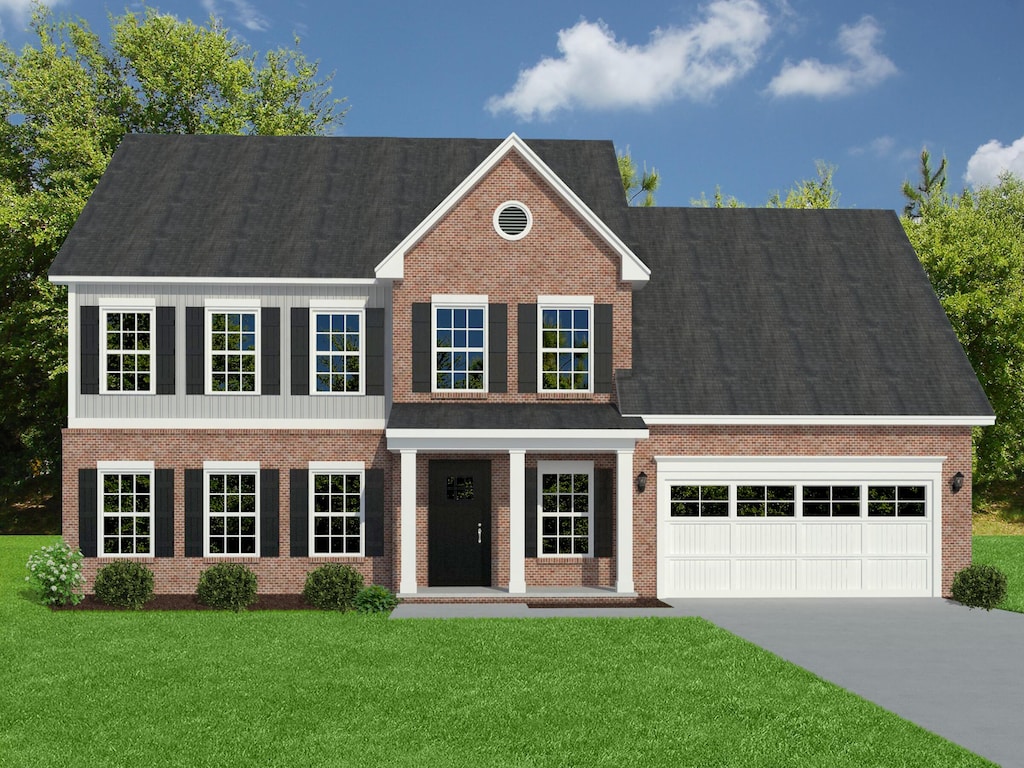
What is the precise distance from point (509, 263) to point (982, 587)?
12.0 m

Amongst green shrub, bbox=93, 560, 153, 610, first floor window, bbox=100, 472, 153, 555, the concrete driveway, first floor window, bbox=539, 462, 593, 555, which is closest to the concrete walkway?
the concrete driveway

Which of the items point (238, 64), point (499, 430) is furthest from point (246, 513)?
point (238, 64)

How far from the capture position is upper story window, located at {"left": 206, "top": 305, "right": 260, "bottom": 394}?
24.4 meters

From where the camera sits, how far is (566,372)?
24594 mm

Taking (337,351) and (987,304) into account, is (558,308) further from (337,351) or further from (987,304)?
(987,304)

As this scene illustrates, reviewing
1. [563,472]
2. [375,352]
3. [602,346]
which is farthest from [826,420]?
[375,352]

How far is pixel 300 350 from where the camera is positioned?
2439 cm

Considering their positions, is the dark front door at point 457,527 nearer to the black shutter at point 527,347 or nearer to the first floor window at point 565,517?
the first floor window at point 565,517

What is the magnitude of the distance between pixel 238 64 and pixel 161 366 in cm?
2133

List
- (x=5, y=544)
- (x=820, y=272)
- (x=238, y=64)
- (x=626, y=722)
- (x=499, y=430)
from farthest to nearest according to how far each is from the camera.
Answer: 1. (x=238, y=64)
2. (x=5, y=544)
3. (x=820, y=272)
4. (x=499, y=430)
5. (x=626, y=722)

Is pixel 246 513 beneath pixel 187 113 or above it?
beneath

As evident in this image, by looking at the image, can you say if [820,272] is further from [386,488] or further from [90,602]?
[90,602]

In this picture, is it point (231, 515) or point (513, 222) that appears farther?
point (513, 222)

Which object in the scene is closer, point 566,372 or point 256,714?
point 256,714
